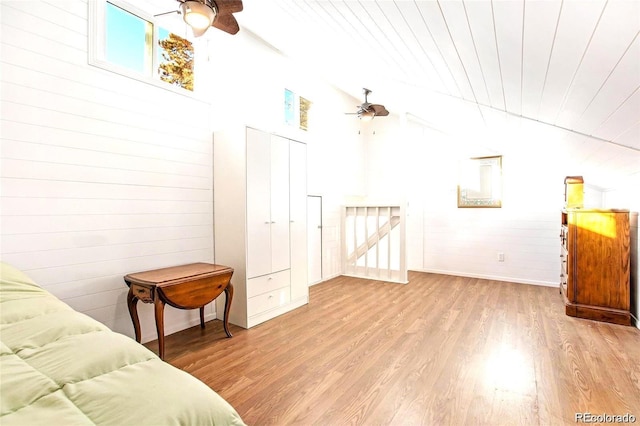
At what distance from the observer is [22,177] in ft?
6.73

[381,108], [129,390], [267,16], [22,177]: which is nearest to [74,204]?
[22,177]

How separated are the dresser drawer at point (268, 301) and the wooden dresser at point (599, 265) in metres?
3.12

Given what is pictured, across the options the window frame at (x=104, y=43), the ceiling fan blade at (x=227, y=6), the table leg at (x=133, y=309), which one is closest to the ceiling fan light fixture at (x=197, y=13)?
the ceiling fan blade at (x=227, y=6)

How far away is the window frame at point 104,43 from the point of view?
2357mm

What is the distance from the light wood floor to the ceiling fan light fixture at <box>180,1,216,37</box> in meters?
2.31

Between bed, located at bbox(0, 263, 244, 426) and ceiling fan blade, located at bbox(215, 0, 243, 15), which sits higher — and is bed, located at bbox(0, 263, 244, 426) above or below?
below

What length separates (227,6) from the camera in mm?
2029

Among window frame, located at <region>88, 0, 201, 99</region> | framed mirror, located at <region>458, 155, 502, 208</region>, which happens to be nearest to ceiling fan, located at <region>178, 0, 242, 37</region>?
window frame, located at <region>88, 0, 201, 99</region>

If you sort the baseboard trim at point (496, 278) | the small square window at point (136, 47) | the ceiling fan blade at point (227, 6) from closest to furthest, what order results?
the ceiling fan blade at point (227, 6)
the small square window at point (136, 47)
the baseboard trim at point (496, 278)

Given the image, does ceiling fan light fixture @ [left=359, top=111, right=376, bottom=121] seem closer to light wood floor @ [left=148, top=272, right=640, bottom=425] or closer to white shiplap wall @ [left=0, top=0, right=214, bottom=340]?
white shiplap wall @ [left=0, top=0, right=214, bottom=340]

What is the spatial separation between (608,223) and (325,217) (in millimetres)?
3520

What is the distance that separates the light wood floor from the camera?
5.76 ft

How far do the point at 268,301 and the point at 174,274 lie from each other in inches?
43.6

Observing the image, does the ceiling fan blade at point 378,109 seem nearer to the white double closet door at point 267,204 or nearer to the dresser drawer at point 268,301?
the white double closet door at point 267,204
